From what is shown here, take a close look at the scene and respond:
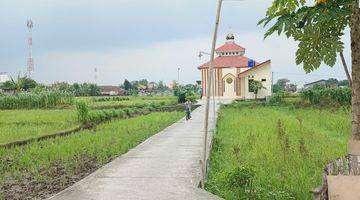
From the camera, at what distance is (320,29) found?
13.1 feet

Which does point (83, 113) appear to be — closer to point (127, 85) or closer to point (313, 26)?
point (313, 26)

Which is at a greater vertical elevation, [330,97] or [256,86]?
[256,86]

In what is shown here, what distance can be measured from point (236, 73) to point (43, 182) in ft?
149

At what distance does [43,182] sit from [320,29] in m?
6.34

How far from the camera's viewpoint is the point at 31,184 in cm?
884

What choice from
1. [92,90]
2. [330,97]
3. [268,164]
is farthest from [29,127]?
[92,90]

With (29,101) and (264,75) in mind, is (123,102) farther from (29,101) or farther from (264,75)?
(264,75)

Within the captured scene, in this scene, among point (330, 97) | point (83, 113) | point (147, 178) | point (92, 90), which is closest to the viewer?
point (147, 178)

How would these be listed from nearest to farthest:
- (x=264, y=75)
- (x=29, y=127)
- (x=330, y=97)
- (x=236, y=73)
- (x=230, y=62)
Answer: (x=29, y=127), (x=330, y=97), (x=264, y=75), (x=236, y=73), (x=230, y=62)

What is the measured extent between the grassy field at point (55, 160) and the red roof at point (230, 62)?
1484 inches

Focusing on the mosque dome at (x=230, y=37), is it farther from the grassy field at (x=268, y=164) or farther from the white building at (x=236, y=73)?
the grassy field at (x=268, y=164)

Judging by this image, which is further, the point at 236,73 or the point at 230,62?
the point at 230,62

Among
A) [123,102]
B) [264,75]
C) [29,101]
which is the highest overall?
[264,75]

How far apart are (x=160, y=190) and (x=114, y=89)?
107m
